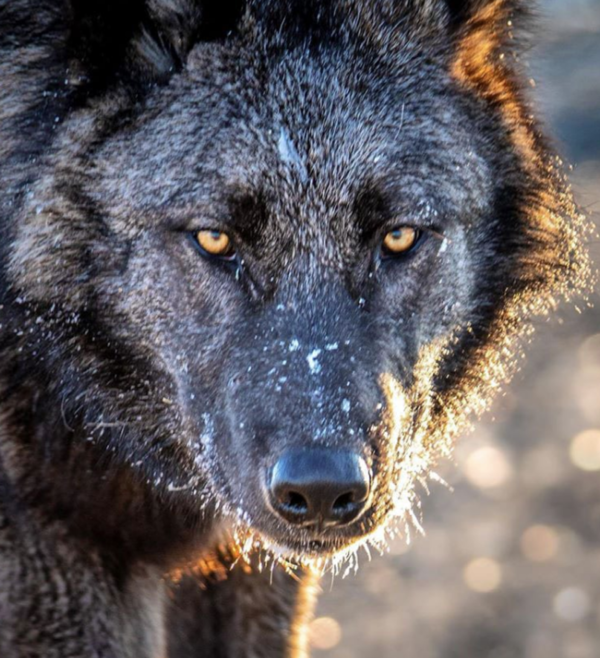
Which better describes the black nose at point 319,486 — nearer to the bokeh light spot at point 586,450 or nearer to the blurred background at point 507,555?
the blurred background at point 507,555

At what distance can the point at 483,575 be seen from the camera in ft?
17.7

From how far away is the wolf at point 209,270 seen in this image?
3154mm

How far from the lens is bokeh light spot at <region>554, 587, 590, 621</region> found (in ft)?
17.1

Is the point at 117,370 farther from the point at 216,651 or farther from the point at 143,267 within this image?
the point at 216,651

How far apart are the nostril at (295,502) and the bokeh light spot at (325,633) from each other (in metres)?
2.27

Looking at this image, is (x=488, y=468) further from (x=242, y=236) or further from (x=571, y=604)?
(x=242, y=236)

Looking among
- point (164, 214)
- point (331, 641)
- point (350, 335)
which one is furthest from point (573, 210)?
point (331, 641)

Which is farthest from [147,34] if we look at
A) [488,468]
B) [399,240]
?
[488,468]

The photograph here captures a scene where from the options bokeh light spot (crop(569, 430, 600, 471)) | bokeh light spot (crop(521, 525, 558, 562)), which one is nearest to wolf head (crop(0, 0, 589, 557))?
bokeh light spot (crop(521, 525, 558, 562))

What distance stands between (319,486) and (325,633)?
8.23 feet

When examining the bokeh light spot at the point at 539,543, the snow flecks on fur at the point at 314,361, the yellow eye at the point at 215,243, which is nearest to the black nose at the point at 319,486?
the snow flecks on fur at the point at 314,361

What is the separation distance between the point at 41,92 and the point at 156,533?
50.3 inches

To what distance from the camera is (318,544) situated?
317 centimetres

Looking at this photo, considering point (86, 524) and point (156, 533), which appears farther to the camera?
point (156, 533)
